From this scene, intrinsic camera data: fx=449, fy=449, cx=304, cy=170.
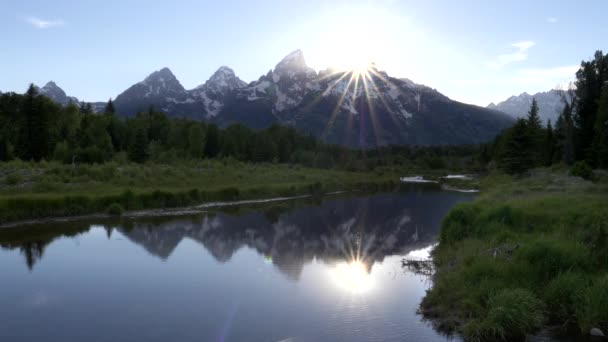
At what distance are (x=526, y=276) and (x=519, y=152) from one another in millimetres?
60129

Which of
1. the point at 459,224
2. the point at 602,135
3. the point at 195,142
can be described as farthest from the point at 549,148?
the point at 459,224

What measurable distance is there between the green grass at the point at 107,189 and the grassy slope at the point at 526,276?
31189 mm

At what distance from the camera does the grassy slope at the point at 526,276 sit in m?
13.3

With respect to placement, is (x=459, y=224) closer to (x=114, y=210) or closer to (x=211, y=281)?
(x=211, y=281)

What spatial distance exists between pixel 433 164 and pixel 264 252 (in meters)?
145

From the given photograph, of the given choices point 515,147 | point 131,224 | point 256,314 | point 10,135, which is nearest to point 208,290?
point 256,314

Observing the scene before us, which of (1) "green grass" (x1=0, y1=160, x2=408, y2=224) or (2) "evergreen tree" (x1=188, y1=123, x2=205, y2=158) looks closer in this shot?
(1) "green grass" (x1=0, y1=160, x2=408, y2=224)

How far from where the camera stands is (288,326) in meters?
15.4

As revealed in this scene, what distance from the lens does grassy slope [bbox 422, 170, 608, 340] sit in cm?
1332

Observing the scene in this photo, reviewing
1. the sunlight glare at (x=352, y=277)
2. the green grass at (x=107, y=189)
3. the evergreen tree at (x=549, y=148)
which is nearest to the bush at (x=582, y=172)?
the sunlight glare at (x=352, y=277)

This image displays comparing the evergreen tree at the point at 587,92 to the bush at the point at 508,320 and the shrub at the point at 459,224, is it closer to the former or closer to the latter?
the shrub at the point at 459,224

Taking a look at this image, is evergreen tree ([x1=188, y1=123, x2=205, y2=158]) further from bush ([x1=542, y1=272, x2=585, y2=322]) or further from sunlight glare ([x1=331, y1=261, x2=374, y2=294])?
bush ([x1=542, y1=272, x2=585, y2=322])

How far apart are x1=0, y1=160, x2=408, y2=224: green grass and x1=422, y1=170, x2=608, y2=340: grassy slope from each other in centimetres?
3119

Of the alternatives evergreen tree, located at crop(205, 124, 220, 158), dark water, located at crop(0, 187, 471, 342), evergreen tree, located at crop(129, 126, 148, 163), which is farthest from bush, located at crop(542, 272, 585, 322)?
evergreen tree, located at crop(205, 124, 220, 158)
